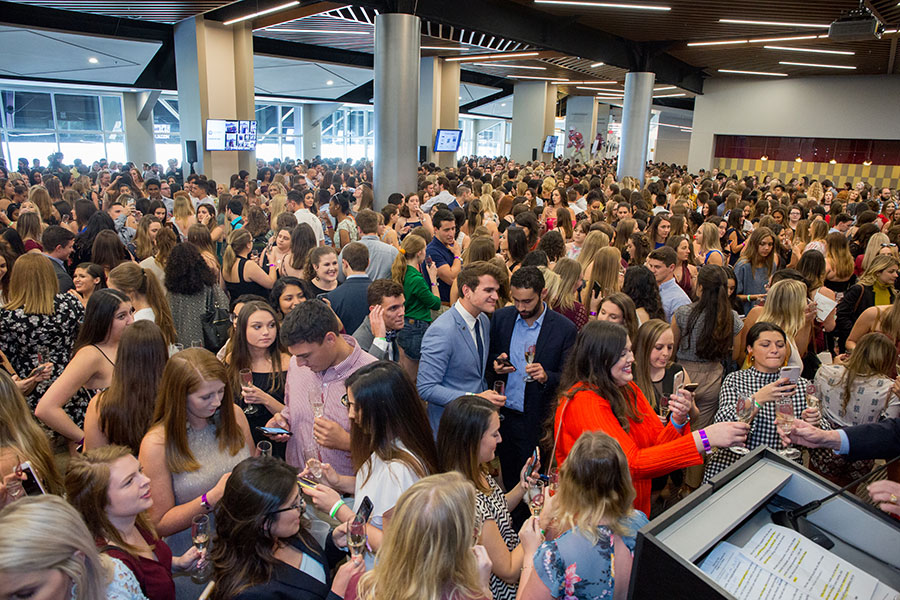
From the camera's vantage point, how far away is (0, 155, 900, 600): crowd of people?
6.27 ft

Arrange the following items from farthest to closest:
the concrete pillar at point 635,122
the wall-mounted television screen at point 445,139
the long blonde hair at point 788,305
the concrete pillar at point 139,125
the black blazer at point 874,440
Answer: the concrete pillar at point 139,125 < the wall-mounted television screen at point 445,139 < the concrete pillar at point 635,122 < the long blonde hair at point 788,305 < the black blazer at point 874,440

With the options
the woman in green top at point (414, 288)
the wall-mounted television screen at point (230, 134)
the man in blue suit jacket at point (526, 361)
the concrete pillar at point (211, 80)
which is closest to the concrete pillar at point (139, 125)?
the concrete pillar at point (211, 80)

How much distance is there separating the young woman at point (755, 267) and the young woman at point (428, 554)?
4959 mm

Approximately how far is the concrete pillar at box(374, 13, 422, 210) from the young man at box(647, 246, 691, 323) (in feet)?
20.8

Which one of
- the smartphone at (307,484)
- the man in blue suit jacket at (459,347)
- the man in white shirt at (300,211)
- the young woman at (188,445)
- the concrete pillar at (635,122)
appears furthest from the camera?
the concrete pillar at (635,122)

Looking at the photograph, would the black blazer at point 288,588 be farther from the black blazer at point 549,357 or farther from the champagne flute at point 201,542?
the black blazer at point 549,357

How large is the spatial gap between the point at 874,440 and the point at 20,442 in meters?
3.67

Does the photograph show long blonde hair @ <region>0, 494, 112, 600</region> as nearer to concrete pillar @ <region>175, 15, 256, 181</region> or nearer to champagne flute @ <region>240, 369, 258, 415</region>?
champagne flute @ <region>240, 369, 258, 415</region>

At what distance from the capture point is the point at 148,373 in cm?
292

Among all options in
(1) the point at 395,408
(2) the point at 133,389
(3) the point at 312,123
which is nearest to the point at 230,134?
(2) the point at 133,389

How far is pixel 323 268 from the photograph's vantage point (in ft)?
15.7

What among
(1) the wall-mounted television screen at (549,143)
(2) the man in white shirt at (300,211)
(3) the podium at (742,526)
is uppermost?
(1) the wall-mounted television screen at (549,143)

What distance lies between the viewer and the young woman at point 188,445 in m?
2.46

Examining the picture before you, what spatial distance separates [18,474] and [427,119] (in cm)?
1946
